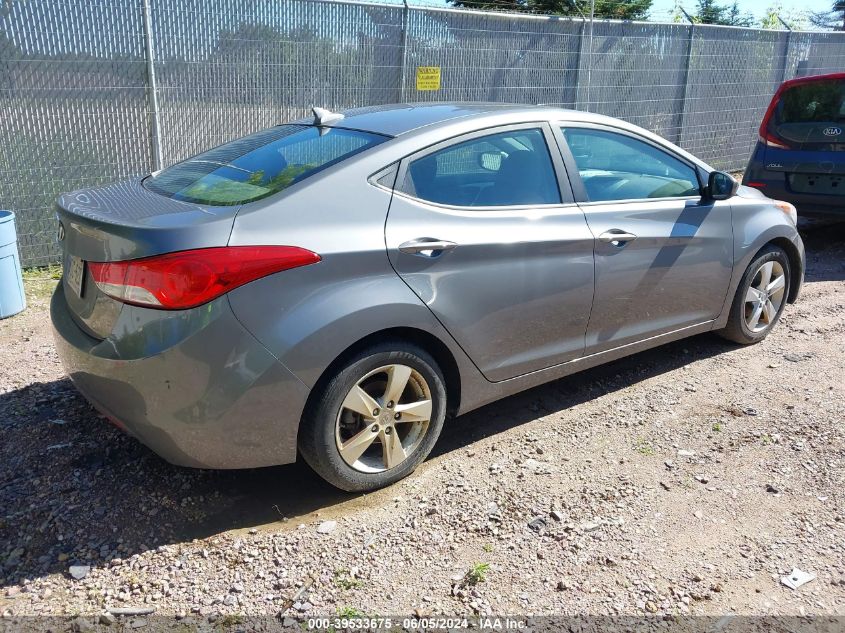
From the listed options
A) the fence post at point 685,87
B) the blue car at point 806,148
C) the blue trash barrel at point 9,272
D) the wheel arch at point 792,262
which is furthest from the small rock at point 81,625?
the fence post at point 685,87

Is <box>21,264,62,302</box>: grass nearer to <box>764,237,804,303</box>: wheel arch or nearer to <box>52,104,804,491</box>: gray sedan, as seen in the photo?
<box>52,104,804,491</box>: gray sedan

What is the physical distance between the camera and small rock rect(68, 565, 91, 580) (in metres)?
2.84

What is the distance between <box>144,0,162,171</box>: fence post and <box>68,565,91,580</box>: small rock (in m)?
4.77

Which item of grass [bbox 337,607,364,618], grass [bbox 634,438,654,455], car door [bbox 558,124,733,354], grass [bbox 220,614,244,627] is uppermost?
car door [bbox 558,124,733,354]

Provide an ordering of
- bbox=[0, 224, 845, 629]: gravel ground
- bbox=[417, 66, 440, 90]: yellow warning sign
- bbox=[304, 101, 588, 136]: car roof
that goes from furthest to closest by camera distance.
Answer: bbox=[417, 66, 440, 90]: yellow warning sign < bbox=[304, 101, 588, 136]: car roof < bbox=[0, 224, 845, 629]: gravel ground

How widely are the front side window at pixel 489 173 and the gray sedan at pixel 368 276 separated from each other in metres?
0.01

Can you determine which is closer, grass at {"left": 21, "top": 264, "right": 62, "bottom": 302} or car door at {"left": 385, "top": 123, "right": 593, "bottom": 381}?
car door at {"left": 385, "top": 123, "right": 593, "bottom": 381}

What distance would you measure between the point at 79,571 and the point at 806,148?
7.70 meters

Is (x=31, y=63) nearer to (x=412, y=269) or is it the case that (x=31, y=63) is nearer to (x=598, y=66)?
(x=412, y=269)

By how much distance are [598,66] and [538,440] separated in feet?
25.3

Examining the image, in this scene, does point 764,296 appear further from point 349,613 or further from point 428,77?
point 428,77

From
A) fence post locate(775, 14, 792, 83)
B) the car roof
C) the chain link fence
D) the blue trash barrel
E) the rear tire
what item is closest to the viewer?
the car roof

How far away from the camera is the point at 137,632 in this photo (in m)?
2.59

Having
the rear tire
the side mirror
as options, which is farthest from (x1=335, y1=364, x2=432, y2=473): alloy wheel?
the rear tire
